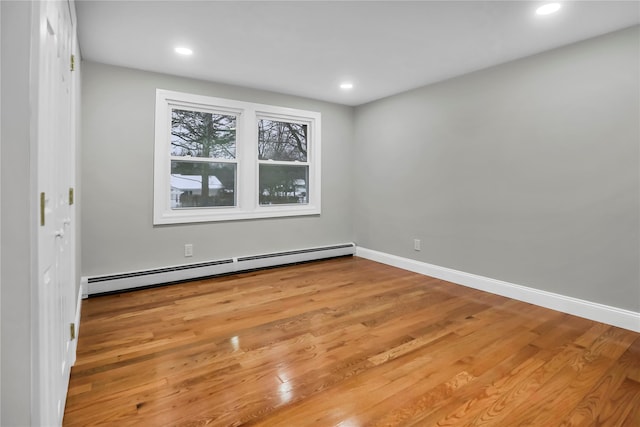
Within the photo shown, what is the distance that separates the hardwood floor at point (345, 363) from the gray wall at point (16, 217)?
91cm

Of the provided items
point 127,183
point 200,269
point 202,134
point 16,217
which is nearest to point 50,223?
point 16,217

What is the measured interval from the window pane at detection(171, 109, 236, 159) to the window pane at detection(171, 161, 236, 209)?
14 centimetres

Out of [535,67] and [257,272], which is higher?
[535,67]

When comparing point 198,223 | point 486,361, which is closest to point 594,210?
point 486,361

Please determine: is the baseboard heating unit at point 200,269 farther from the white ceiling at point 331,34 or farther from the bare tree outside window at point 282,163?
the white ceiling at point 331,34

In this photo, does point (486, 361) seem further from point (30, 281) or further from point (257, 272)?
point (257, 272)

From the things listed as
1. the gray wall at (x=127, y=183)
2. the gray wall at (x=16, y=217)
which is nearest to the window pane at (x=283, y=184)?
the gray wall at (x=127, y=183)

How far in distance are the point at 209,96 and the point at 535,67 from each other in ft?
11.2

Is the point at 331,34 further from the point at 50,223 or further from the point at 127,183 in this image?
the point at 127,183

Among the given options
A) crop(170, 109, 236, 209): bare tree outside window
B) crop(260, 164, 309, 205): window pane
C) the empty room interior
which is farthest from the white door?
crop(260, 164, 309, 205): window pane

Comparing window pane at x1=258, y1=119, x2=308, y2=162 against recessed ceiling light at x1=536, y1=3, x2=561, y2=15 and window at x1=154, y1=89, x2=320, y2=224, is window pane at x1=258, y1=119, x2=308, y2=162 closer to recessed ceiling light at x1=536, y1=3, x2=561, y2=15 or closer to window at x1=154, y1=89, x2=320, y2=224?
window at x1=154, y1=89, x2=320, y2=224

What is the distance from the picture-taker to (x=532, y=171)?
10.4 feet

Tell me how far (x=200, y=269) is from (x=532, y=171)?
3.63 meters

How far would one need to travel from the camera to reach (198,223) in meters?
3.95
